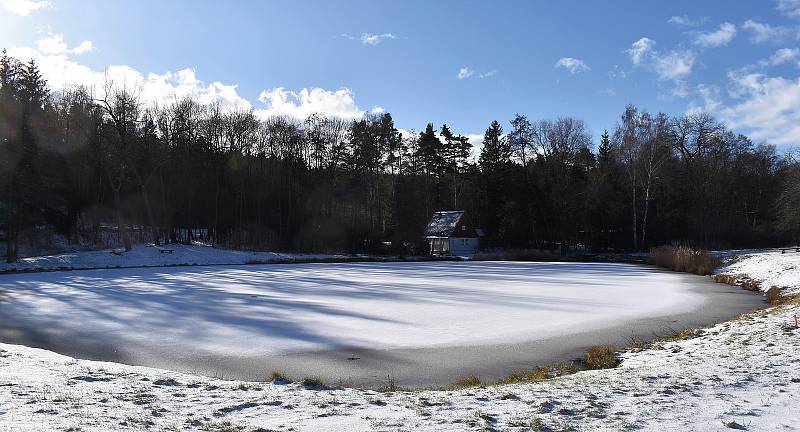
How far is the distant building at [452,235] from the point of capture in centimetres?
4931

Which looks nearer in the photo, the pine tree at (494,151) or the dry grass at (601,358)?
the dry grass at (601,358)

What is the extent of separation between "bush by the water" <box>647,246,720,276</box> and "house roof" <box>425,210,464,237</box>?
61.0 ft

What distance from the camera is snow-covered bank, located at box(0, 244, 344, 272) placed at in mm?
31094

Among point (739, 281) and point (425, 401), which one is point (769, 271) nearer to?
point (739, 281)

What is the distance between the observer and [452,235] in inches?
1925

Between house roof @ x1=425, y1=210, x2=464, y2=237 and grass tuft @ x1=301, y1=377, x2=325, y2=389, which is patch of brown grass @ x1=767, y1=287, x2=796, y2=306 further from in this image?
house roof @ x1=425, y1=210, x2=464, y2=237

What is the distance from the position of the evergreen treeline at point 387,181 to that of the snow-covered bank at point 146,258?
527cm

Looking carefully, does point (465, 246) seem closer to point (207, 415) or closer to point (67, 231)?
point (67, 231)

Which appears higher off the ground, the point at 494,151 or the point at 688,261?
the point at 494,151

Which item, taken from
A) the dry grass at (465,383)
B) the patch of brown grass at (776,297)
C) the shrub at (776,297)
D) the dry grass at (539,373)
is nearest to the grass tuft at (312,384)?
the dry grass at (465,383)

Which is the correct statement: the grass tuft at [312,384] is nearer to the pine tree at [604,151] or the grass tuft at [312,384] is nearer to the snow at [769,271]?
the snow at [769,271]

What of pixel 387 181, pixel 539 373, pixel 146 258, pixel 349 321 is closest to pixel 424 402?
pixel 539 373

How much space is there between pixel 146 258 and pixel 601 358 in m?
32.6

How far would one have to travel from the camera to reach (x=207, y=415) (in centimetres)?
525
